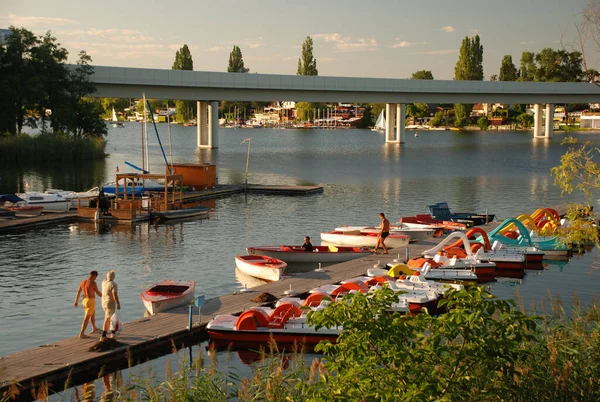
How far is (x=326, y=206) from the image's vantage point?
5525cm

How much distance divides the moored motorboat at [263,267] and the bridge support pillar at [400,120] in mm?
92371

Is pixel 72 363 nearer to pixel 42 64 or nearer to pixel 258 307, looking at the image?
pixel 258 307

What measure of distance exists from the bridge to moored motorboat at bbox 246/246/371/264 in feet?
211

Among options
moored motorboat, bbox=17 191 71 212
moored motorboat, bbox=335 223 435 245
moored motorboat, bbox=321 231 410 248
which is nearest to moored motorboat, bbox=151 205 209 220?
moored motorboat, bbox=17 191 71 212

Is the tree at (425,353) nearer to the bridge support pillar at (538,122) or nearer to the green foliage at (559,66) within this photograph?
the bridge support pillar at (538,122)

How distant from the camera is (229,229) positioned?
4444cm

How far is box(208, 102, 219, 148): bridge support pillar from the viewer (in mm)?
110950

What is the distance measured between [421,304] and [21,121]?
71668 millimetres

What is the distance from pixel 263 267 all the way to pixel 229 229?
14320mm

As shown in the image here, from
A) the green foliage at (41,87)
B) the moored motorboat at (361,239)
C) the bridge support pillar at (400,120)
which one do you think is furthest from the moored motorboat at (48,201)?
the bridge support pillar at (400,120)

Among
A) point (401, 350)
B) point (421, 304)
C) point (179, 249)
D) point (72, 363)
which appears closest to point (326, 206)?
point (179, 249)

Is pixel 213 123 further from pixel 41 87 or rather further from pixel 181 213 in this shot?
pixel 181 213

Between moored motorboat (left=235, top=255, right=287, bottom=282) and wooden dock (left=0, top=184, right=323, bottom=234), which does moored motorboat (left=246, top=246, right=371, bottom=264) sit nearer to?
moored motorboat (left=235, top=255, right=287, bottom=282)

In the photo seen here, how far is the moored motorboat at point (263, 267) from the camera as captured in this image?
30.3m
